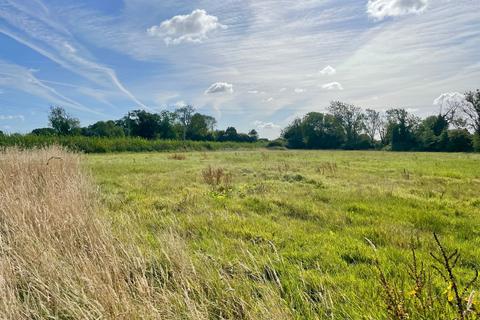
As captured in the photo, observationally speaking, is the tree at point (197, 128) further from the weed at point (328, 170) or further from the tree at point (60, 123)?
the weed at point (328, 170)

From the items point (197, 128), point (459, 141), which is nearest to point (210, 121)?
point (197, 128)

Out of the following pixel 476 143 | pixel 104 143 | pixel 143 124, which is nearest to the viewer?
pixel 104 143

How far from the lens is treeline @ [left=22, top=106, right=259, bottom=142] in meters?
81.4

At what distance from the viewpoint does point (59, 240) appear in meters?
4.12

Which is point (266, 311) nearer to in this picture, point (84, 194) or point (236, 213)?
point (236, 213)

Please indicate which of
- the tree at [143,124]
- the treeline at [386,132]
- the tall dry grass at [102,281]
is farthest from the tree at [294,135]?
the tall dry grass at [102,281]

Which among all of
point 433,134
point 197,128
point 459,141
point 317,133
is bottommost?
point 459,141

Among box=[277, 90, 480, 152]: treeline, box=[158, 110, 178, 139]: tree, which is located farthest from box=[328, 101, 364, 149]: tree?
box=[158, 110, 178, 139]: tree

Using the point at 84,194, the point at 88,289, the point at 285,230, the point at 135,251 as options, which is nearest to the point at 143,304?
the point at 88,289

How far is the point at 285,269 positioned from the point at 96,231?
106 inches

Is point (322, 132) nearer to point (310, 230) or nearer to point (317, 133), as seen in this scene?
point (317, 133)

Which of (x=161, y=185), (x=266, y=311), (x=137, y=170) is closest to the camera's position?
(x=266, y=311)

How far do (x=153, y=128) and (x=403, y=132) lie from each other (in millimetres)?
68403

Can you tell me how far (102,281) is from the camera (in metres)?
2.97
